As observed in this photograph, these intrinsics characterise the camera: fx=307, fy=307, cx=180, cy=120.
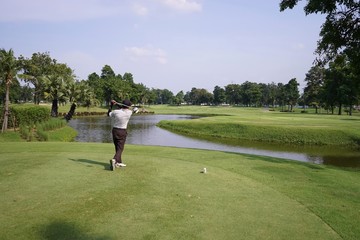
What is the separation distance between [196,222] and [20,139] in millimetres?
26909

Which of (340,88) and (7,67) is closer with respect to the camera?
(7,67)

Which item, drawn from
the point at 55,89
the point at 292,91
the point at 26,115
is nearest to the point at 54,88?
the point at 55,89

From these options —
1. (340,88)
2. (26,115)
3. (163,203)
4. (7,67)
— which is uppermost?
(340,88)

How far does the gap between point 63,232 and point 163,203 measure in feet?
7.89

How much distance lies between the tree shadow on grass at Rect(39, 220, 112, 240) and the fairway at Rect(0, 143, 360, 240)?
0.02m

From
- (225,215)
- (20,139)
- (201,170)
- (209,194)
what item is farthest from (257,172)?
(20,139)

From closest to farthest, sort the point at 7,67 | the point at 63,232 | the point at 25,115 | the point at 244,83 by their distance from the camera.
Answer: the point at 63,232, the point at 7,67, the point at 25,115, the point at 244,83

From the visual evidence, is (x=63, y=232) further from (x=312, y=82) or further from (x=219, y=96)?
(x=219, y=96)

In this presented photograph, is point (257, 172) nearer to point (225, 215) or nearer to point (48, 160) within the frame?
point (225, 215)

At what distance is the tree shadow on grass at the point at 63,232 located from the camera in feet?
17.1

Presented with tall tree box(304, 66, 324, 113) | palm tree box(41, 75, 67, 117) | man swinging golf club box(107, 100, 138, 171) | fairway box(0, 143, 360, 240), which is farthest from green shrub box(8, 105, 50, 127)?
tall tree box(304, 66, 324, 113)

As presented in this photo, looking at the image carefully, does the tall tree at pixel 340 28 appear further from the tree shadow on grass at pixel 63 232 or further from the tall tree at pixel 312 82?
the tall tree at pixel 312 82

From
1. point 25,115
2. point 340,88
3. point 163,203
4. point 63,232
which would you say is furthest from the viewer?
point 340,88

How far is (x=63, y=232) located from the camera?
5414mm
